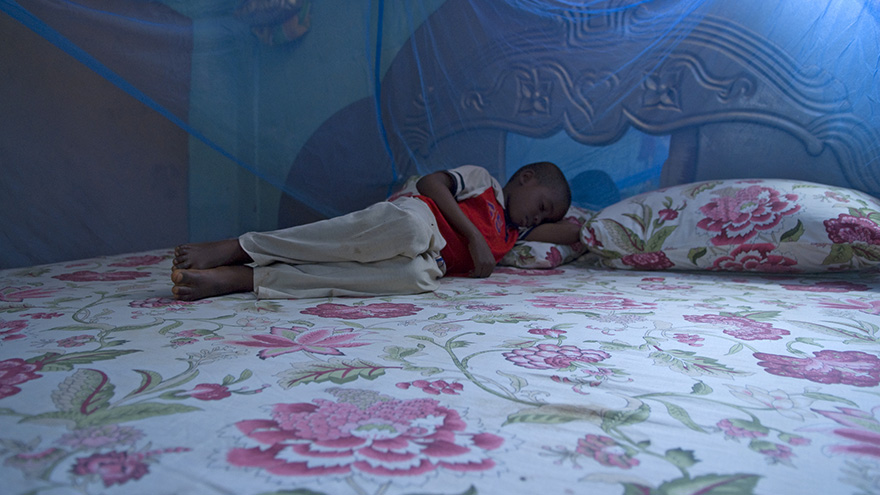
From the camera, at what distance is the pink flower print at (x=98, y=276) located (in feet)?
5.02

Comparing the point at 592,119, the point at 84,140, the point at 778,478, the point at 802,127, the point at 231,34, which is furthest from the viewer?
the point at 592,119

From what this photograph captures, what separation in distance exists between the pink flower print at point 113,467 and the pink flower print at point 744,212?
165cm

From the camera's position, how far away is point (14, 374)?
0.72m

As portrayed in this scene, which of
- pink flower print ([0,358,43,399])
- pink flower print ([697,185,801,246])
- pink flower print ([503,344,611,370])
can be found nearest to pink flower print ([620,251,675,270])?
pink flower print ([697,185,801,246])

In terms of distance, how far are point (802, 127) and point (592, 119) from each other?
2.36ft

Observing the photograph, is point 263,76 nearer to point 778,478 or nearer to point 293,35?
point 293,35

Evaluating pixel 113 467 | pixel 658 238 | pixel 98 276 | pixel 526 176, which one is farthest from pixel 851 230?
pixel 98 276

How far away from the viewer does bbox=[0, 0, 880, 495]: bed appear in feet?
1.64

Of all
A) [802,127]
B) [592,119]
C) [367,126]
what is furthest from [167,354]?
[802,127]

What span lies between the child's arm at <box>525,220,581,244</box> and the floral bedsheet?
761 millimetres

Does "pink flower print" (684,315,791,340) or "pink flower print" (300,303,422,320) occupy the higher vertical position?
"pink flower print" (684,315,791,340)

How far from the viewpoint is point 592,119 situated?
2197 millimetres

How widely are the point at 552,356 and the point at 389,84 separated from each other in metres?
1.84

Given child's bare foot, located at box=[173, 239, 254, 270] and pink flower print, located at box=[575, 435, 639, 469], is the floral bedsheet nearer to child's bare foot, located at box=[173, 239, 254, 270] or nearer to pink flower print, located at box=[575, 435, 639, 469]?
pink flower print, located at box=[575, 435, 639, 469]
